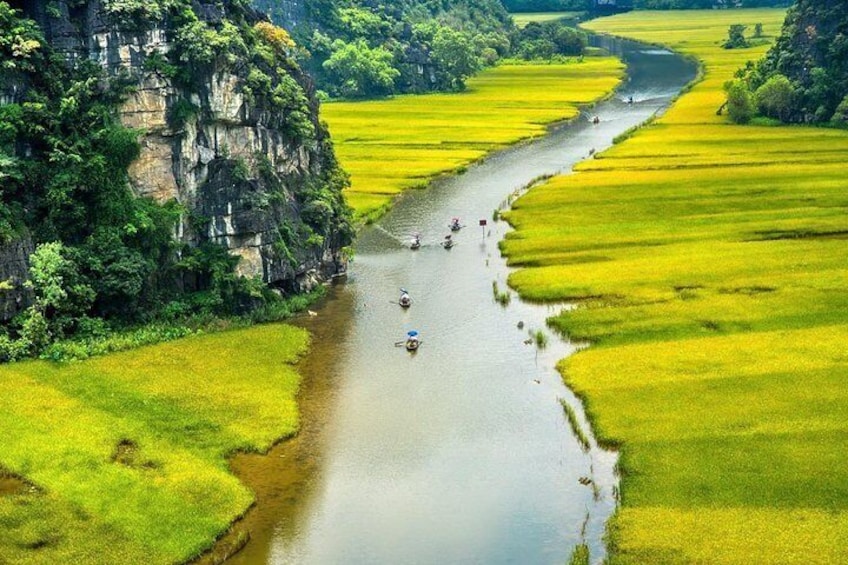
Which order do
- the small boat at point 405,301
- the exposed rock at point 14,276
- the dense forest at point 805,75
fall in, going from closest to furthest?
the exposed rock at point 14,276
the small boat at point 405,301
the dense forest at point 805,75

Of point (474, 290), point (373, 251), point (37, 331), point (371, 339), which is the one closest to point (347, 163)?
point (373, 251)

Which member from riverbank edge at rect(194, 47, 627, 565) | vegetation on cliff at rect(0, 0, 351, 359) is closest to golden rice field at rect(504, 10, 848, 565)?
riverbank edge at rect(194, 47, 627, 565)

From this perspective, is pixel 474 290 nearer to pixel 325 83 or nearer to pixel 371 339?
pixel 371 339

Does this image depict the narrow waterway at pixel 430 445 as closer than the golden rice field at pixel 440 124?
Yes

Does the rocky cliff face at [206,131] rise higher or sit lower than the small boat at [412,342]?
higher

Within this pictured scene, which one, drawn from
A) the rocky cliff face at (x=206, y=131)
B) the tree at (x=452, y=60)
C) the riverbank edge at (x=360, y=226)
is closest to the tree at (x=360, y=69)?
the tree at (x=452, y=60)

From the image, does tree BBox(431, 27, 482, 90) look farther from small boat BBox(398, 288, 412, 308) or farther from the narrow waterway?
small boat BBox(398, 288, 412, 308)

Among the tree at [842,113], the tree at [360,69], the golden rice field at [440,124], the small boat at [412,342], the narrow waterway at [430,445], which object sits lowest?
the narrow waterway at [430,445]

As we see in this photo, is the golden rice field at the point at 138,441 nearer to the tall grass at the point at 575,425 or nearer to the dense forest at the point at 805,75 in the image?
the tall grass at the point at 575,425
